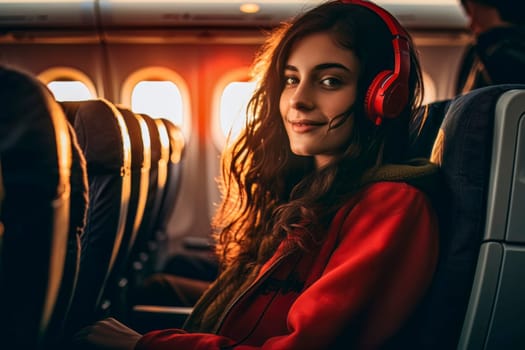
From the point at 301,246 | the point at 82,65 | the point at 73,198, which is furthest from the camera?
the point at 82,65

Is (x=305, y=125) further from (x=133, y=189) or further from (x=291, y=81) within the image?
(x=133, y=189)

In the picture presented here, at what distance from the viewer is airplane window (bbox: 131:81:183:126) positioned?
4.19 metres

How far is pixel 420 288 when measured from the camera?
102 centimetres

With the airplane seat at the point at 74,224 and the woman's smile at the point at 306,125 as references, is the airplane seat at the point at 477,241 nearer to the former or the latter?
the woman's smile at the point at 306,125

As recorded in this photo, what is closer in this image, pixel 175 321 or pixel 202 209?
pixel 175 321

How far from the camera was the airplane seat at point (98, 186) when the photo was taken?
5.01ft

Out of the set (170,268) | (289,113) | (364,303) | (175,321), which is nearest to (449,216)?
(364,303)

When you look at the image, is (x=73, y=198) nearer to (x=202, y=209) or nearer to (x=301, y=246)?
(x=301, y=246)

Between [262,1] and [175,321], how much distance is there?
2607 mm

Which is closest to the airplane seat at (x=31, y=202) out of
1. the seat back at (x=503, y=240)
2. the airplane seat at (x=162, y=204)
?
the seat back at (x=503, y=240)

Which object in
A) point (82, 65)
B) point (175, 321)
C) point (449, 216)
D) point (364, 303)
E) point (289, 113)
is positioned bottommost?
point (175, 321)

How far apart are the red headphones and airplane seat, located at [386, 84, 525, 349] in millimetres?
161

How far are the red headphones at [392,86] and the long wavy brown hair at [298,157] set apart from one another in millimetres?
46

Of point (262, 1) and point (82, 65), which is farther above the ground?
point (262, 1)
